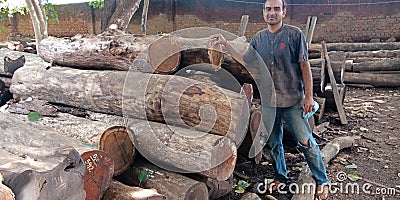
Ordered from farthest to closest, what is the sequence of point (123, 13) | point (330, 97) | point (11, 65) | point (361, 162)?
point (123, 13), point (330, 97), point (11, 65), point (361, 162)

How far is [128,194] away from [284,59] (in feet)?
5.77

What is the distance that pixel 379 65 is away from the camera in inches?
326

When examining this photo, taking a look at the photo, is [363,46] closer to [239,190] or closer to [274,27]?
[274,27]

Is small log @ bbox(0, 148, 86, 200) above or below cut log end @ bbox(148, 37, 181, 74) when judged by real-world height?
below

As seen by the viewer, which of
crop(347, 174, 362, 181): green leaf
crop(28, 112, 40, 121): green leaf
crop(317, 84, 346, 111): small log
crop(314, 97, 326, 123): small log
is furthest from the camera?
crop(317, 84, 346, 111): small log

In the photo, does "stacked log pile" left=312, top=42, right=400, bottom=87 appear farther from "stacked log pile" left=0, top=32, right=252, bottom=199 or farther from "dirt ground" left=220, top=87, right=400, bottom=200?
"stacked log pile" left=0, top=32, right=252, bottom=199

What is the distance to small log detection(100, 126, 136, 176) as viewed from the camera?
2.43 meters

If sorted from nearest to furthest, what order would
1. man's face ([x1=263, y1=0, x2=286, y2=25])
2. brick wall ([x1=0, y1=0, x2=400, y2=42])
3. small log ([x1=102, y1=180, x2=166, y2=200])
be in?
1. small log ([x1=102, y1=180, x2=166, y2=200])
2. man's face ([x1=263, y1=0, x2=286, y2=25])
3. brick wall ([x1=0, y1=0, x2=400, y2=42])

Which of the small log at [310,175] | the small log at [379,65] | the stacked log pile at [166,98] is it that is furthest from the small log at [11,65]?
the small log at [379,65]

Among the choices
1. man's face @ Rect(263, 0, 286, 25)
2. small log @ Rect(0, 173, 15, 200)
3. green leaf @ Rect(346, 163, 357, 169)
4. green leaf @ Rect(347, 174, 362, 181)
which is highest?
man's face @ Rect(263, 0, 286, 25)

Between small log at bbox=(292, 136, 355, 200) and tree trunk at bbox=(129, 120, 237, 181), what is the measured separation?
2.66 ft

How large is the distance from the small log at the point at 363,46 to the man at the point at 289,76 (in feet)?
26.5

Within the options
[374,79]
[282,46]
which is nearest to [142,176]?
[282,46]

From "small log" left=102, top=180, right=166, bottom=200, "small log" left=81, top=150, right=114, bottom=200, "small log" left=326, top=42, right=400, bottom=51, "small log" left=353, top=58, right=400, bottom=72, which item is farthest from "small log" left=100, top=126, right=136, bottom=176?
"small log" left=326, top=42, right=400, bottom=51
